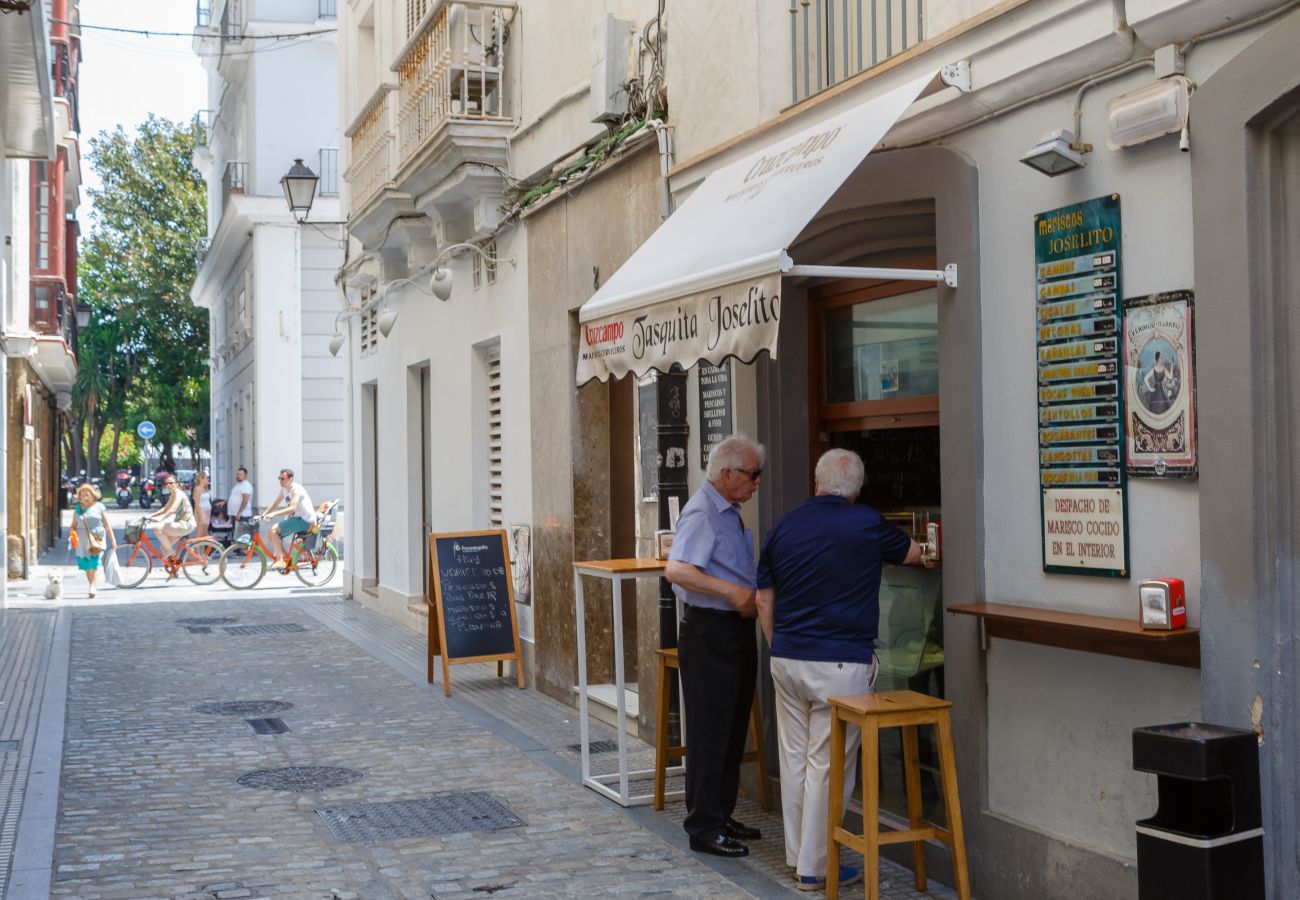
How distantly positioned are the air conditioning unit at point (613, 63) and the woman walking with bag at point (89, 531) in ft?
43.4

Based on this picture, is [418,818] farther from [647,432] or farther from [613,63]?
[613,63]

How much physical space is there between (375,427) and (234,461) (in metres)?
20.3

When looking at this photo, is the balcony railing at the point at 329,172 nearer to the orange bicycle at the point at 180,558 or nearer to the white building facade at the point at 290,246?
the white building facade at the point at 290,246

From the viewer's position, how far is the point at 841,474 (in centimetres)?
623

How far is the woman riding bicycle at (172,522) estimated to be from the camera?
2256 centimetres

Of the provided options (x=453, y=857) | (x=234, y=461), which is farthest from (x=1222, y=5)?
(x=234, y=461)

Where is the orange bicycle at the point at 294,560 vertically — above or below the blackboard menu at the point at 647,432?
below

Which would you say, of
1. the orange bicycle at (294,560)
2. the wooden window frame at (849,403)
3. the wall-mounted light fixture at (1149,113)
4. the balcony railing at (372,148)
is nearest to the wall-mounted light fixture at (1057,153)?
the wall-mounted light fixture at (1149,113)

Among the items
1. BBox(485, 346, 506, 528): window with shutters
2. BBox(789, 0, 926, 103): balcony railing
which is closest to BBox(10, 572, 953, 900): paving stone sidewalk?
BBox(485, 346, 506, 528): window with shutters

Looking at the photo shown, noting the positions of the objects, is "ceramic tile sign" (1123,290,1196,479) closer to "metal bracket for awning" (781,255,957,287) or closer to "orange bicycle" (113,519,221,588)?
"metal bracket for awning" (781,255,957,287)

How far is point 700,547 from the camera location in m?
→ 6.73

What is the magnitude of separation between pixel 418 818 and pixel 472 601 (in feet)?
14.1

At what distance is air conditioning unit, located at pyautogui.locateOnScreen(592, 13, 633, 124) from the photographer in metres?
10.2

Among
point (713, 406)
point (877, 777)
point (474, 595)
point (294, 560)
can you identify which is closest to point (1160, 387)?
point (877, 777)
